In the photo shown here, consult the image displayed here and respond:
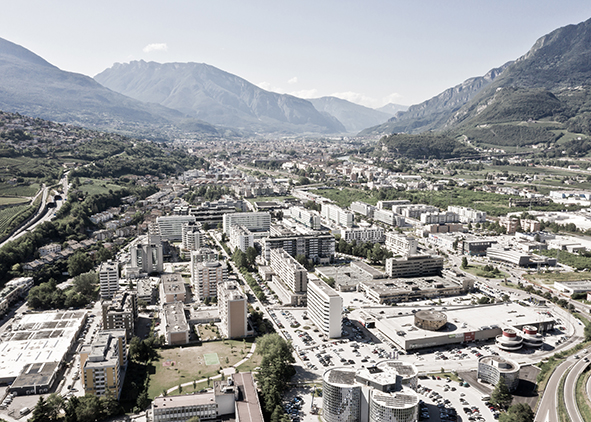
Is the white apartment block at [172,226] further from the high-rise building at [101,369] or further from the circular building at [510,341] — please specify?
the circular building at [510,341]

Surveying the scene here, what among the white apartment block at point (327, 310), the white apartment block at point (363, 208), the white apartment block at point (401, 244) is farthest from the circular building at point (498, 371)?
the white apartment block at point (363, 208)

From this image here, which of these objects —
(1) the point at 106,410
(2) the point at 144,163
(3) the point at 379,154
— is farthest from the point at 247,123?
(1) the point at 106,410

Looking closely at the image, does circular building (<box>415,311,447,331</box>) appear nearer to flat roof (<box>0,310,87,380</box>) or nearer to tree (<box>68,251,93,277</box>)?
flat roof (<box>0,310,87,380</box>)

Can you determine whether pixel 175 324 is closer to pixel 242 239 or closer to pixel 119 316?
pixel 119 316

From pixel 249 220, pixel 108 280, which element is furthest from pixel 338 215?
pixel 108 280

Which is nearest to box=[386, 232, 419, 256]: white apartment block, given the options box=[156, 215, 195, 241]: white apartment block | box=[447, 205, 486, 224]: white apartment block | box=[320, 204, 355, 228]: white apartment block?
box=[320, 204, 355, 228]: white apartment block

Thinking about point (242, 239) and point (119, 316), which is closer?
point (119, 316)

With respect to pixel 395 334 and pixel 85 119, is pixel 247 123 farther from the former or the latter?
pixel 395 334
